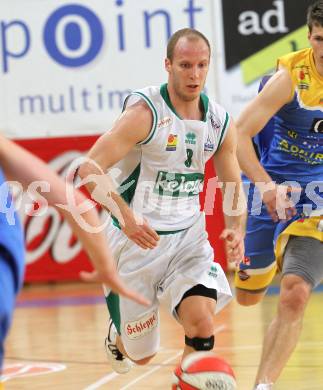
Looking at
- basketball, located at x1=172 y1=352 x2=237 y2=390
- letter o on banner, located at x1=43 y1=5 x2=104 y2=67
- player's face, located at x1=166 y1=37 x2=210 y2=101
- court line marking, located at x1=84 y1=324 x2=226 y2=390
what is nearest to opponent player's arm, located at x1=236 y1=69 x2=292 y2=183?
player's face, located at x1=166 y1=37 x2=210 y2=101

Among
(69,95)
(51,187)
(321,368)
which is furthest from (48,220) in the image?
(51,187)

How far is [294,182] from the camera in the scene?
22.4 feet

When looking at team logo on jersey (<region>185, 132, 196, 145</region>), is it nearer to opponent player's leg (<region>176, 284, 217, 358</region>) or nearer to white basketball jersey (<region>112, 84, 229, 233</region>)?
white basketball jersey (<region>112, 84, 229, 233</region>)

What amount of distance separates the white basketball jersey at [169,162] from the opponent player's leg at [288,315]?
0.71 meters

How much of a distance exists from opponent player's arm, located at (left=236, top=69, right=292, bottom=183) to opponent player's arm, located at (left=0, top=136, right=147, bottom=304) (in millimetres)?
3158

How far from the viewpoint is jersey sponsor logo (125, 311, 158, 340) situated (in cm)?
625

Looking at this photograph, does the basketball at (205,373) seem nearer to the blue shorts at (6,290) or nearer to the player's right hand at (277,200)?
the player's right hand at (277,200)

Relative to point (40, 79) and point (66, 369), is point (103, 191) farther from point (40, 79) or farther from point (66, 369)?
point (40, 79)

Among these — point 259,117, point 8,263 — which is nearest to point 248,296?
point 259,117

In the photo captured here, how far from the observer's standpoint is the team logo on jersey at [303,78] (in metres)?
6.58

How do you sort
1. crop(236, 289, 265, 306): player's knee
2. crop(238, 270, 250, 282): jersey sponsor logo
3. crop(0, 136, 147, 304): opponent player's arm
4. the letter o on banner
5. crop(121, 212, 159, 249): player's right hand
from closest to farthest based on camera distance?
crop(0, 136, 147, 304): opponent player's arm
crop(121, 212, 159, 249): player's right hand
crop(238, 270, 250, 282): jersey sponsor logo
crop(236, 289, 265, 306): player's knee
the letter o on banner

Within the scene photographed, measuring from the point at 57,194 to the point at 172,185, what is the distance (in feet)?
9.17

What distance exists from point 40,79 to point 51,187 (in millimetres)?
10288

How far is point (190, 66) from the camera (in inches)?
233
